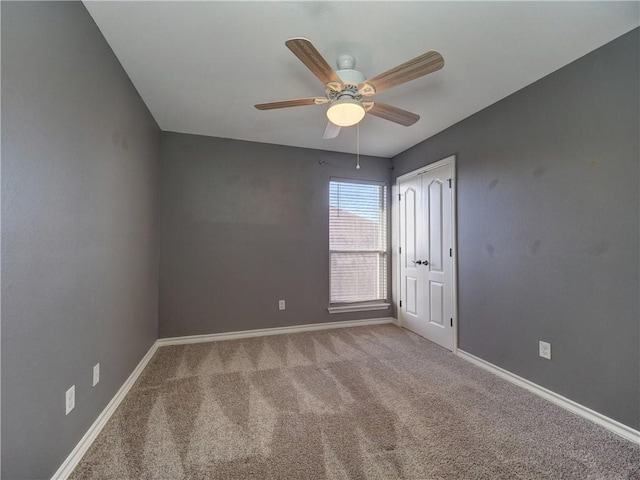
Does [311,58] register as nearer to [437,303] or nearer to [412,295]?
[437,303]

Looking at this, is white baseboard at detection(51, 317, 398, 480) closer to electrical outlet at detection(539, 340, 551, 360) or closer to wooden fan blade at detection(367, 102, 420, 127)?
electrical outlet at detection(539, 340, 551, 360)

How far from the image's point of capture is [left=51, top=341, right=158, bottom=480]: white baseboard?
55.1 inches

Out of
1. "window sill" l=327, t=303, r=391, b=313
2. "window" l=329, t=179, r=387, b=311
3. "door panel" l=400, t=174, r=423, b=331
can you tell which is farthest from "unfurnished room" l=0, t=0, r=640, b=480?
"window" l=329, t=179, r=387, b=311

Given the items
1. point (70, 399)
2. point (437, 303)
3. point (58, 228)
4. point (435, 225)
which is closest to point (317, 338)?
point (437, 303)

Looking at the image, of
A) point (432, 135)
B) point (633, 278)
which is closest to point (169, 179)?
point (432, 135)

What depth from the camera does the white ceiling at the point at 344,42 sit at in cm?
159

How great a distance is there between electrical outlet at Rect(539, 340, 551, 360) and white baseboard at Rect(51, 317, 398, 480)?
6.61 ft

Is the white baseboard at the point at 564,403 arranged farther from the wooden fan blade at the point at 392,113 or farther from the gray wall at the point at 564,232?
the wooden fan blade at the point at 392,113

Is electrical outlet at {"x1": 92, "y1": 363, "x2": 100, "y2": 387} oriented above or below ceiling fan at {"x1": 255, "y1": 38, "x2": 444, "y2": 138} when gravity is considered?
below

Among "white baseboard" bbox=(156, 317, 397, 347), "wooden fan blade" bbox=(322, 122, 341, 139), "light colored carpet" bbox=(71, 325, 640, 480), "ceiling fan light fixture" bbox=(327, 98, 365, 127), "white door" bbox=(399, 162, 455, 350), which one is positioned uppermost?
"wooden fan blade" bbox=(322, 122, 341, 139)

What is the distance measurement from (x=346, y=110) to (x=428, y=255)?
227 cm

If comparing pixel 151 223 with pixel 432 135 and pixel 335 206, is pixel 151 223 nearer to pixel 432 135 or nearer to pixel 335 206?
pixel 335 206

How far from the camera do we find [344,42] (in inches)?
72.0

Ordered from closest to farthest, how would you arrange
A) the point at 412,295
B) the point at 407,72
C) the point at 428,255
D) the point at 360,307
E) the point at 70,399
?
the point at 70,399, the point at 407,72, the point at 428,255, the point at 412,295, the point at 360,307
